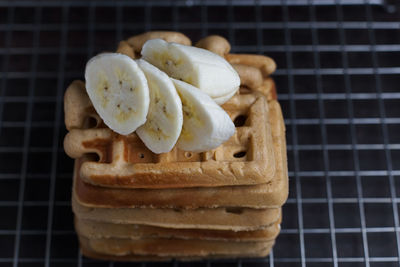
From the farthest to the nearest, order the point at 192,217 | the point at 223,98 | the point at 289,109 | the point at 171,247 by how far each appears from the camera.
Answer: the point at 289,109
the point at 171,247
the point at 192,217
the point at 223,98

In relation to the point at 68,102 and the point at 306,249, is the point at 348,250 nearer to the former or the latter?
the point at 306,249

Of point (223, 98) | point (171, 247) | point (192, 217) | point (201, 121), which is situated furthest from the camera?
point (171, 247)

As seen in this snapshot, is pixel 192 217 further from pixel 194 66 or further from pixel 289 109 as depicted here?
pixel 289 109

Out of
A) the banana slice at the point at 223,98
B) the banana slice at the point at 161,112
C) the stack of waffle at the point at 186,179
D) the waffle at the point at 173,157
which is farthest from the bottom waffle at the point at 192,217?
the banana slice at the point at 223,98

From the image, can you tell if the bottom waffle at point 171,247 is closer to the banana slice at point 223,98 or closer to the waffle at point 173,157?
the waffle at point 173,157

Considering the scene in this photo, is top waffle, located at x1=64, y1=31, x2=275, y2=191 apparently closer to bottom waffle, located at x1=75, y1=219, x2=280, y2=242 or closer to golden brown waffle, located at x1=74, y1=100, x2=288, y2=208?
golden brown waffle, located at x1=74, y1=100, x2=288, y2=208

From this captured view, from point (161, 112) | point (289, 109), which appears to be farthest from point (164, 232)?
point (289, 109)

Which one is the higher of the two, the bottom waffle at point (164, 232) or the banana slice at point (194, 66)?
the banana slice at point (194, 66)
